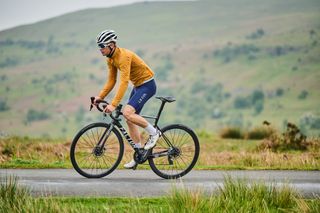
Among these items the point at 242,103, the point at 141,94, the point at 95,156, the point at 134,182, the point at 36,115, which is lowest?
the point at 134,182

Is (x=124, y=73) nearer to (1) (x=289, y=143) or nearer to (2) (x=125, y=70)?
(2) (x=125, y=70)

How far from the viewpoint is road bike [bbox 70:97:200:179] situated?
12.3 meters

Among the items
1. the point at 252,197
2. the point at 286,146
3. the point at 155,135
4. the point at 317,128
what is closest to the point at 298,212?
the point at 252,197

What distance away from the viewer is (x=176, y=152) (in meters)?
12.7

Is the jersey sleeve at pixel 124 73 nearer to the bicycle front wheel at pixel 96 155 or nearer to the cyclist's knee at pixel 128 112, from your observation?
the cyclist's knee at pixel 128 112

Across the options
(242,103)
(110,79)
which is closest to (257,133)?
(110,79)

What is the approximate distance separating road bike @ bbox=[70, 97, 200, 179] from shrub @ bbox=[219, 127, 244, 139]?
20.9 meters

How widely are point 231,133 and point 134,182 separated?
2212 cm

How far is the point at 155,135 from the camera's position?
40.5 ft

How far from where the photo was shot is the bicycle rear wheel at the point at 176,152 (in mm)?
12469

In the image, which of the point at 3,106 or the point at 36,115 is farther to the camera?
the point at 3,106

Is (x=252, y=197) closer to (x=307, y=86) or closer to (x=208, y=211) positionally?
(x=208, y=211)

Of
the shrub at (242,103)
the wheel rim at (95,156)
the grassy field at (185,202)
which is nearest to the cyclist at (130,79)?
the wheel rim at (95,156)

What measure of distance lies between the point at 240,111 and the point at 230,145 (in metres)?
149
